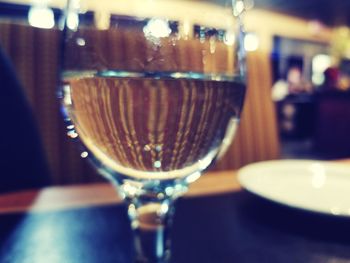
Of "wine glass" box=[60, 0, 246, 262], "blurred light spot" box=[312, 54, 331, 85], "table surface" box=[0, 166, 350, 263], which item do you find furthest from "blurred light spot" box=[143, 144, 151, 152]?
"blurred light spot" box=[312, 54, 331, 85]

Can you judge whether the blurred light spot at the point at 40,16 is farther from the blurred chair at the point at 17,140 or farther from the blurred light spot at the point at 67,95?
the blurred light spot at the point at 67,95

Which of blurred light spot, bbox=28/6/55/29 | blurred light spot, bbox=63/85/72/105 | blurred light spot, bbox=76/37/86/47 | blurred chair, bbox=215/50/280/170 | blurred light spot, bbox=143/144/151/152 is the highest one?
blurred light spot, bbox=28/6/55/29

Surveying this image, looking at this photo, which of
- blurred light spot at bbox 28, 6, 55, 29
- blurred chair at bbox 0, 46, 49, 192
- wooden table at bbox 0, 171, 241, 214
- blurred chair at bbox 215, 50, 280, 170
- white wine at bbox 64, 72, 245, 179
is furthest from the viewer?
blurred light spot at bbox 28, 6, 55, 29

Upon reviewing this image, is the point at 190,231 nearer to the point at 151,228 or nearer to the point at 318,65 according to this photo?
the point at 151,228

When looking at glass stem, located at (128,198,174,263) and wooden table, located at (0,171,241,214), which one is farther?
wooden table, located at (0,171,241,214)

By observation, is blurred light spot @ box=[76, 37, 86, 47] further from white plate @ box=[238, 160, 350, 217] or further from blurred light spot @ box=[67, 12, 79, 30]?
white plate @ box=[238, 160, 350, 217]

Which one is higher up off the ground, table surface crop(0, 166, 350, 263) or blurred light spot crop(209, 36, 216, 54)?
blurred light spot crop(209, 36, 216, 54)

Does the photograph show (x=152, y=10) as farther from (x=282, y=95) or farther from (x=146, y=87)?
(x=282, y=95)

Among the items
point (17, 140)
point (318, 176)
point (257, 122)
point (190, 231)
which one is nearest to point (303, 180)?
point (318, 176)
